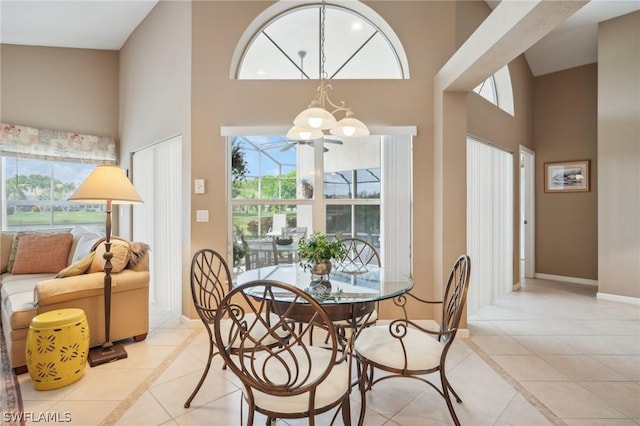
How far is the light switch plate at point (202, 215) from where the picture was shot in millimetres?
3104

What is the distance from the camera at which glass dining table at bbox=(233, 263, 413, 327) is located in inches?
64.7

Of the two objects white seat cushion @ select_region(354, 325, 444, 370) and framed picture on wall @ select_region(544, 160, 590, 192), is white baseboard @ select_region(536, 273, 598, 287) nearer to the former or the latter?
framed picture on wall @ select_region(544, 160, 590, 192)

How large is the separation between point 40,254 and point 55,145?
175cm

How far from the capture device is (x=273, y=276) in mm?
2094

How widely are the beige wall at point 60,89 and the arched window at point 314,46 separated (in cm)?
265

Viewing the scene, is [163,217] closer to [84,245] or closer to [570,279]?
[84,245]

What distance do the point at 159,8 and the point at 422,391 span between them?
15.6 feet

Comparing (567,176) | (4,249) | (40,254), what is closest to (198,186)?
(40,254)

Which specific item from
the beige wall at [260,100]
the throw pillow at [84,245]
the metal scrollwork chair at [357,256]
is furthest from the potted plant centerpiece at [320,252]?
the throw pillow at [84,245]

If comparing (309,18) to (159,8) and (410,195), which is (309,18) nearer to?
(159,8)

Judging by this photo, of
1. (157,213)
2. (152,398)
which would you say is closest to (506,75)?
(157,213)

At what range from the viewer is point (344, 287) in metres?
1.86

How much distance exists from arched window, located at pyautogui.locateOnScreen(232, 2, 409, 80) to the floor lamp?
1.57m

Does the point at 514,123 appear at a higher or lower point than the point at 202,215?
higher
